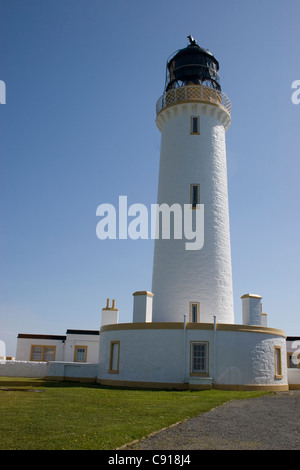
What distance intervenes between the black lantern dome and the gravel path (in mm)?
20117

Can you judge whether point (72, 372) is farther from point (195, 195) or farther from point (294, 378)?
point (294, 378)

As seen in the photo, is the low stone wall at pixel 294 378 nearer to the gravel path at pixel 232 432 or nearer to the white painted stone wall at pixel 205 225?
the white painted stone wall at pixel 205 225

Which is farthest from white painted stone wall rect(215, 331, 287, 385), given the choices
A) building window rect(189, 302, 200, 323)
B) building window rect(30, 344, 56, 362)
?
building window rect(30, 344, 56, 362)

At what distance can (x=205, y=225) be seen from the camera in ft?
74.3

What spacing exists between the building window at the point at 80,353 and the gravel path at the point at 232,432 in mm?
20168

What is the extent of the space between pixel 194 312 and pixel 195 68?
1465cm

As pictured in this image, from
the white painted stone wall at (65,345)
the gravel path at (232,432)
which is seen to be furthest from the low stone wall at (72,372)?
the gravel path at (232,432)

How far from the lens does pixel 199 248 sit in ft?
73.4

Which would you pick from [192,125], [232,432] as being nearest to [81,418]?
[232,432]

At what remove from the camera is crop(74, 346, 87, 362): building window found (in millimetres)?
30234

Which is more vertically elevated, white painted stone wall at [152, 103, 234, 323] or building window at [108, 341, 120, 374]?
white painted stone wall at [152, 103, 234, 323]

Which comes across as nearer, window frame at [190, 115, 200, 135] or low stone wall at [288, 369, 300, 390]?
low stone wall at [288, 369, 300, 390]

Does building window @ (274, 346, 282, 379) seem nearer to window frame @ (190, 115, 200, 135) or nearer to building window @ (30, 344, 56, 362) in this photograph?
window frame @ (190, 115, 200, 135)
